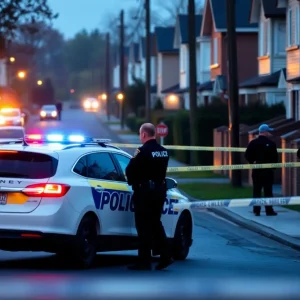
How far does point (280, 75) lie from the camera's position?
3791 cm

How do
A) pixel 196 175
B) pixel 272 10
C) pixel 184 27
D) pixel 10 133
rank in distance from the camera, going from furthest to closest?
pixel 184 27
pixel 272 10
pixel 196 175
pixel 10 133

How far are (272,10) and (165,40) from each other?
138 feet

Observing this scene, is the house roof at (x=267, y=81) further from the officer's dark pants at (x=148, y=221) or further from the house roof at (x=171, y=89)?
the house roof at (x=171, y=89)

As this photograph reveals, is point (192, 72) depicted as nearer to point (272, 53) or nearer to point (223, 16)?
point (272, 53)

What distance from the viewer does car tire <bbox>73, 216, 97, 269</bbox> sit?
1179 centimetres

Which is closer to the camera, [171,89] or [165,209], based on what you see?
[165,209]

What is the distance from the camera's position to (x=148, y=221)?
39.8ft

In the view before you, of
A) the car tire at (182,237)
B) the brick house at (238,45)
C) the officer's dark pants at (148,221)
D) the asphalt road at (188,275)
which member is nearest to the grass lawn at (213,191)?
the asphalt road at (188,275)

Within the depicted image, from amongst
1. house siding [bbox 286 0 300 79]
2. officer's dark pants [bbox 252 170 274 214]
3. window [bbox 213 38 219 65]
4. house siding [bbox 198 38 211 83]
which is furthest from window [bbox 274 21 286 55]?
officer's dark pants [bbox 252 170 274 214]

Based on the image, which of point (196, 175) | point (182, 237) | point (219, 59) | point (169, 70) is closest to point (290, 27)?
point (196, 175)

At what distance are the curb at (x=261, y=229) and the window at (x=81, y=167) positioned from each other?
482 cm

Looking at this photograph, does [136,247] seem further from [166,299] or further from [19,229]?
[166,299]

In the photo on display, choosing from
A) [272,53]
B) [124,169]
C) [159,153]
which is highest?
[272,53]

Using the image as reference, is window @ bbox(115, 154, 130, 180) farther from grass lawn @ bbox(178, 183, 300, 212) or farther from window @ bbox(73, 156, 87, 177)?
grass lawn @ bbox(178, 183, 300, 212)
